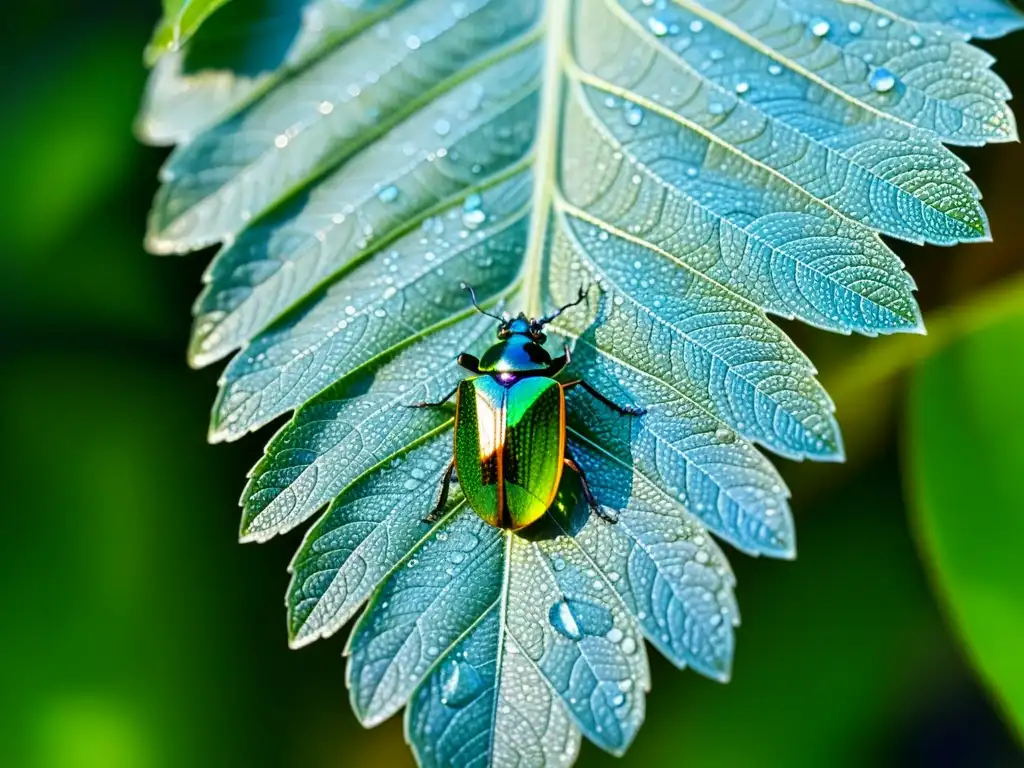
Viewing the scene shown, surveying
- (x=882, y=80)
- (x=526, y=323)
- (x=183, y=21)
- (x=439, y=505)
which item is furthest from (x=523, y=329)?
(x=183, y=21)

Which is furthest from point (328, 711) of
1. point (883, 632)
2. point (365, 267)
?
point (883, 632)

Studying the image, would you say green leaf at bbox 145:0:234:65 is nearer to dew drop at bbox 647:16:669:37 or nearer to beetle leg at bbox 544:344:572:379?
dew drop at bbox 647:16:669:37

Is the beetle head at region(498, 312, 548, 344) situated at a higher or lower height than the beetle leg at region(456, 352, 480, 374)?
higher

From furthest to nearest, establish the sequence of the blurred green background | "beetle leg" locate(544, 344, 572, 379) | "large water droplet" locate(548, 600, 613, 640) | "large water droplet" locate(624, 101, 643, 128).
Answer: the blurred green background → "large water droplet" locate(624, 101, 643, 128) → "beetle leg" locate(544, 344, 572, 379) → "large water droplet" locate(548, 600, 613, 640)

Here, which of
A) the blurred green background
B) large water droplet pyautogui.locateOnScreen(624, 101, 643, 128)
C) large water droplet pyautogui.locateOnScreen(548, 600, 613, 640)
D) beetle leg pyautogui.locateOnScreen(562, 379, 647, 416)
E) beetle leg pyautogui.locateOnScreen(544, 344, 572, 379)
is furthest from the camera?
the blurred green background

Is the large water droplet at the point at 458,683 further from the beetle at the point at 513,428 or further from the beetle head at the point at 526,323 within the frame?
the beetle head at the point at 526,323

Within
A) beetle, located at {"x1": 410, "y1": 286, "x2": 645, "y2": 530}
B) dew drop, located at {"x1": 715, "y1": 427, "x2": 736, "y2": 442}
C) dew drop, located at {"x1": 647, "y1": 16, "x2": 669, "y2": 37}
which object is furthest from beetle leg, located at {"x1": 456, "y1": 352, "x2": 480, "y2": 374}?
dew drop, located at {"x1": 647, "y1": 16, "x2": 669, "y2": 37}
